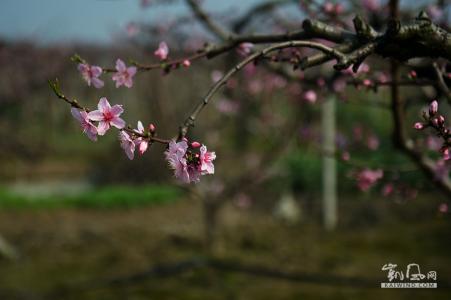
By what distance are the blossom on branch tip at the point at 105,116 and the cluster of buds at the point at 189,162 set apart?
0.17 metres

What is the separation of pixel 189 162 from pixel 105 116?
0.24 meters

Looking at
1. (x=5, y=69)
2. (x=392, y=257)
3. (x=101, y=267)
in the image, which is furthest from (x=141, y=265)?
(x=5, y=69)

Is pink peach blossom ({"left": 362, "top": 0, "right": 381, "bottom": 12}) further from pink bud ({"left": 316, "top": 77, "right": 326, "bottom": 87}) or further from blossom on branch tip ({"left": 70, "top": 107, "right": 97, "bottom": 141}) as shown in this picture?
blossom on branch tip ({"left": 70, "top": 107, "right": 97, "bottom": 141})

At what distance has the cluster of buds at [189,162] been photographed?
3.94 feet

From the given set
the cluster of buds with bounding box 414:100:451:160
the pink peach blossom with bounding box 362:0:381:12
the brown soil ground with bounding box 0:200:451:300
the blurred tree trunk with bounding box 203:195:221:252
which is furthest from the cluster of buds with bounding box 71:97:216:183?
the blurred tree trunk with bounding box 203:195:221:252

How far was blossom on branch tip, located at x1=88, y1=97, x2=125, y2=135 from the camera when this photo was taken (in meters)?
1.29

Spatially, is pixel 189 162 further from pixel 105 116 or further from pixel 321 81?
pixel 321 81

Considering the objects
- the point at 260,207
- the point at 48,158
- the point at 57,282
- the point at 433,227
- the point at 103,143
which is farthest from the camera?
the point at 103,143

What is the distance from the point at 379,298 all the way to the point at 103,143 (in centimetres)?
1973

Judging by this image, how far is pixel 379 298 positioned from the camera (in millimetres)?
5855

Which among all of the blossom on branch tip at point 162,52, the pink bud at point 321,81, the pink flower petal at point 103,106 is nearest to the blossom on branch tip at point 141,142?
the pink flower petal at point 103,106

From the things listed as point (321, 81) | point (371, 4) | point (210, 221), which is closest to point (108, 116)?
point (321, 81)

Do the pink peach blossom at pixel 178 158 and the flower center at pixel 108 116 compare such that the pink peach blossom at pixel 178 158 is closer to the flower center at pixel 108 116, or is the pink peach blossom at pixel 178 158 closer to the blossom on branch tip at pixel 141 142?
the blossom on branch tip at pixel 141 142

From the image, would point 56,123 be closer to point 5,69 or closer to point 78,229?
point 5,69
